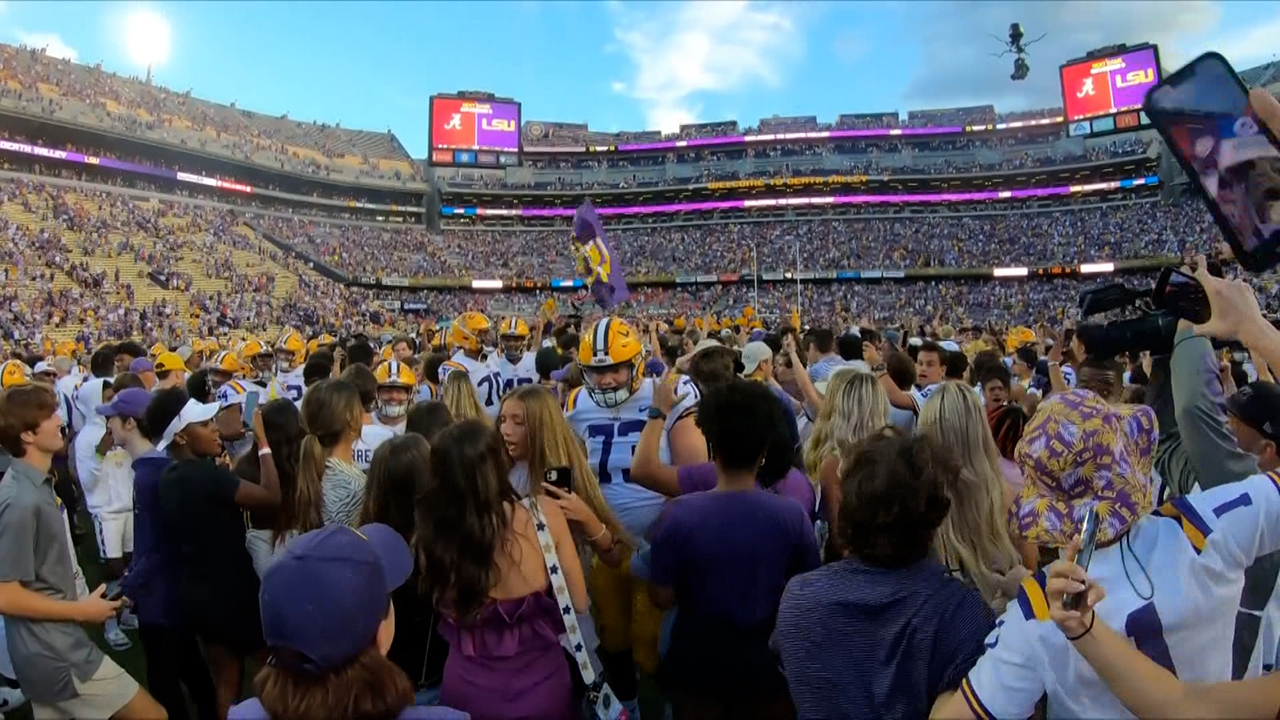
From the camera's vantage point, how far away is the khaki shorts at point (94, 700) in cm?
306

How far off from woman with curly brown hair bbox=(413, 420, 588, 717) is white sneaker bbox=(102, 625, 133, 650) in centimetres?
448

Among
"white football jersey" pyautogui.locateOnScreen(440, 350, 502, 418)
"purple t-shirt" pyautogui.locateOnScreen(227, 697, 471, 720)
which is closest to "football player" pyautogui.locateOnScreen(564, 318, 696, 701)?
"purple t-shirt" pyautogui.locateOnScreen(227, 697, 471, 720)

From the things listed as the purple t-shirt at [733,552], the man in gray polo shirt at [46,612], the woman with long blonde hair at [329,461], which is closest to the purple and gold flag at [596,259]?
the woman with long blonde hair at [329,461]

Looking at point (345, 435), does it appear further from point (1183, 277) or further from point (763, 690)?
point (1183, 277)

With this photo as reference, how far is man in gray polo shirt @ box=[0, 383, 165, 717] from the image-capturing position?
9.79 feet

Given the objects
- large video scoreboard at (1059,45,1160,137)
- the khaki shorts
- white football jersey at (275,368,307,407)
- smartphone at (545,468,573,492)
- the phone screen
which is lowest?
the khaki shorts

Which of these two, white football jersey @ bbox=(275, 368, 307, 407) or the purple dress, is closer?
the purple dress

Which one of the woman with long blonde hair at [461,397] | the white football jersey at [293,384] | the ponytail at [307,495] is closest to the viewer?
the ponytail at [307,495]

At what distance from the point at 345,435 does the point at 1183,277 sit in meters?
3.64

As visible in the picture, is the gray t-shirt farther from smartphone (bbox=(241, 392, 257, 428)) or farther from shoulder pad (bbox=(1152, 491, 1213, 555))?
shoulder pad (bbox=(1152, 491, 1213, 555))

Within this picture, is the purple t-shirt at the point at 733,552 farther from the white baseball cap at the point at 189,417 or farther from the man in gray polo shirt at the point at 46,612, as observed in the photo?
the white baseball cap at the point at 189,417

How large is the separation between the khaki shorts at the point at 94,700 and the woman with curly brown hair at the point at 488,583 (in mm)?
1519

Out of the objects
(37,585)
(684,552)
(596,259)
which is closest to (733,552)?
(684,552)

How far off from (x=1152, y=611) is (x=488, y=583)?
1.85 m
